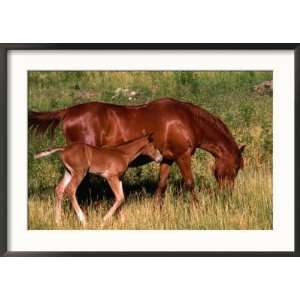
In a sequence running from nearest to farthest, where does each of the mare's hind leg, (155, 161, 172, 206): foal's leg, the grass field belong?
1. the grass field
2. the mare's hind leg
3. (155, 161, 172, 206): foal's leg

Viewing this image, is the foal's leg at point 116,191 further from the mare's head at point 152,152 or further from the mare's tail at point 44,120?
the mare's tail at point 44,120

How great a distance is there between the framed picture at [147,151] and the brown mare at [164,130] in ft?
0.04

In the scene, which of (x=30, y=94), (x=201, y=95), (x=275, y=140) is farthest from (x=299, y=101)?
(x=30, y=94)

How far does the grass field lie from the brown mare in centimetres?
8

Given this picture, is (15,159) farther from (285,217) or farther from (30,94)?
(285,217)

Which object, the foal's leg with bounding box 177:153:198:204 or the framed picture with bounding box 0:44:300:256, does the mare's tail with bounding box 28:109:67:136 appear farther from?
the foal's leg with bounding box 177:153:198:204

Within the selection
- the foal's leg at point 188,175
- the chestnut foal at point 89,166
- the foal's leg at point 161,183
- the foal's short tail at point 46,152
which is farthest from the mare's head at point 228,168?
the foal's short tail at point 46,152

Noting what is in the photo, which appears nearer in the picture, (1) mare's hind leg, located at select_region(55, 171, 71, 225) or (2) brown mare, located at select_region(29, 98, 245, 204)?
(1) mare's hind leg, located at select_region(55, 171, 71, 225)

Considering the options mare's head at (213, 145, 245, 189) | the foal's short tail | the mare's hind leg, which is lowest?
the mare's hind leg

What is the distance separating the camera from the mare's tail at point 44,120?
936 centimetres

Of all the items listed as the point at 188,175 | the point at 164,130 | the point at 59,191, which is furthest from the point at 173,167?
the point at 59,191

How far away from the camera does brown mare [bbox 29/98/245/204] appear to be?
973cm

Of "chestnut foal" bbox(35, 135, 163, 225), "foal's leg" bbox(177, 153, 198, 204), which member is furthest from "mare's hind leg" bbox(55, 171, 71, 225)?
"foal's leg" bbox(177, 153, 198, 204)

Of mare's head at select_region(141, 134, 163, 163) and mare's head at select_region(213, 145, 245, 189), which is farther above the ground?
mare's head at select_region(141, 134, 163, 163)
